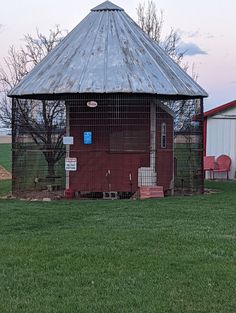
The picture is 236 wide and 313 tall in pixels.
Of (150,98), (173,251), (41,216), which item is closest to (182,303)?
(173,251)

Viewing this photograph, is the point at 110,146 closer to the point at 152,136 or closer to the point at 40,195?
the point at 152,136

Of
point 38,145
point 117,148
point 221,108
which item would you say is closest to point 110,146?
point 117,148

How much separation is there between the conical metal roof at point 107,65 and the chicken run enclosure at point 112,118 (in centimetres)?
3

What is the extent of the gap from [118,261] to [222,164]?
1748 centimetres

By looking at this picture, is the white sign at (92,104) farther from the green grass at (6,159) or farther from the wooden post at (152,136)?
the green grass at (6,159)

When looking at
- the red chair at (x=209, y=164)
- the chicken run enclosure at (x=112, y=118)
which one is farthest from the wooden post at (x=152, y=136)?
the red chair at (x=209, y=164)

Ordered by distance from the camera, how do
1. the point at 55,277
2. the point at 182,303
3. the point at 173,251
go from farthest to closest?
the point at 173,251 → the point at 55,277 → the point at 182,303

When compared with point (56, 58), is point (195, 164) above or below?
below

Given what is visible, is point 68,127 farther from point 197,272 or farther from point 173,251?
point 197,272

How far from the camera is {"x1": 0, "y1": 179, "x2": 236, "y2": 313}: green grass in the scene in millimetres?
6178

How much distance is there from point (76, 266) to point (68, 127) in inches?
403

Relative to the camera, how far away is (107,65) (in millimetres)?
17562

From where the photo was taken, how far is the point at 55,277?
7.14 m

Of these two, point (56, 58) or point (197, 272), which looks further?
point (56, 58)
